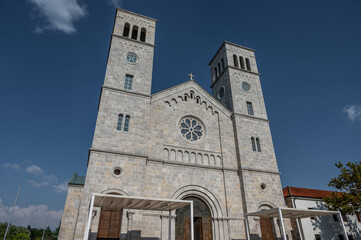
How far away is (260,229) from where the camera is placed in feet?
55.5

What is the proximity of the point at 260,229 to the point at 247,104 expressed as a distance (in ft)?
37.1

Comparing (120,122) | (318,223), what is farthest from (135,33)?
(318,223)

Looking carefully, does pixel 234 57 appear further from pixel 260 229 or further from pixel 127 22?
pixel 260 229

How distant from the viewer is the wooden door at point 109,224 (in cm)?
1321

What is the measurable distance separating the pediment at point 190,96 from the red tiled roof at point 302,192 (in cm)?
1181

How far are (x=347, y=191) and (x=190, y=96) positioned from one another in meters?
16.9

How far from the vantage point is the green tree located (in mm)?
19891

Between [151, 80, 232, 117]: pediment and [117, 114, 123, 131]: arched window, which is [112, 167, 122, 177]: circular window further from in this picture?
[151, 80, 232, 117]: pediment

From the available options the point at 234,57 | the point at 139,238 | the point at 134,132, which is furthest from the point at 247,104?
the point at 139,238

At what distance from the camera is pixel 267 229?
686 inches

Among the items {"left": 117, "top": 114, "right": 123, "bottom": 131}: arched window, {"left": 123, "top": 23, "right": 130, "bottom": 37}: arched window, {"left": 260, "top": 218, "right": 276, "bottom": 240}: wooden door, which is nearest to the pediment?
{"left": 117, "top": 114, "right": 123, "bottom": 131}: arched window

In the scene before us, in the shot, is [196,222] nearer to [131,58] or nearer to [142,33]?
[131,58]

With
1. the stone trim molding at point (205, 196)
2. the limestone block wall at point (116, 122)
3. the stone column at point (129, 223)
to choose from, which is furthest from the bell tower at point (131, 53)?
the stone column at point (129, 223)

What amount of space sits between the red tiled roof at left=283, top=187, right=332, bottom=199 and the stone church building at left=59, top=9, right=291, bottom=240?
7643 millimetres
